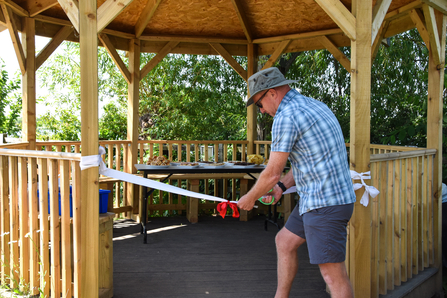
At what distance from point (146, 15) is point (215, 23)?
116 cm

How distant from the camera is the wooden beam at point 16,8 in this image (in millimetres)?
4698

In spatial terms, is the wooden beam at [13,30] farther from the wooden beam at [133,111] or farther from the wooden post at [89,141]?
the wooden post at [89,141]

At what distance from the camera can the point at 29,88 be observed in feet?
16.7

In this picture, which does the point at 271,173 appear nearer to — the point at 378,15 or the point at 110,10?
the point at 110,10

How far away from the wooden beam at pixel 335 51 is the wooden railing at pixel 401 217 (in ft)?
7.58

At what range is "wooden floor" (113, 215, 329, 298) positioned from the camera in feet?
11.5

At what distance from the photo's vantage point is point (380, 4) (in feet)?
10.2

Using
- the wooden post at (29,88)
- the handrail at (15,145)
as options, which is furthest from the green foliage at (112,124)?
the handrail at (15,145)

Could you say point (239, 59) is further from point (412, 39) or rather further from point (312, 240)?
point (312, 240)

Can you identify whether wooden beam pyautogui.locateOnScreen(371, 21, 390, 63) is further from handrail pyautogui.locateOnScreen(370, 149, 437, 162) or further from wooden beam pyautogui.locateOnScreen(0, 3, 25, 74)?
wooden beam pyautogui.locateOnScreen(0, 3, 25, 74)

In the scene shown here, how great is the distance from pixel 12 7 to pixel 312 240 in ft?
15.0

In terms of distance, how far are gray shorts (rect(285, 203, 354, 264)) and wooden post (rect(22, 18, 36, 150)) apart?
4.07 meters

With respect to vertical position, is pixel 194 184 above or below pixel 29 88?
below

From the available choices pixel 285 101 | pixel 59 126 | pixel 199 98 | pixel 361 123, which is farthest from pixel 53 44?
pixel 59 126
